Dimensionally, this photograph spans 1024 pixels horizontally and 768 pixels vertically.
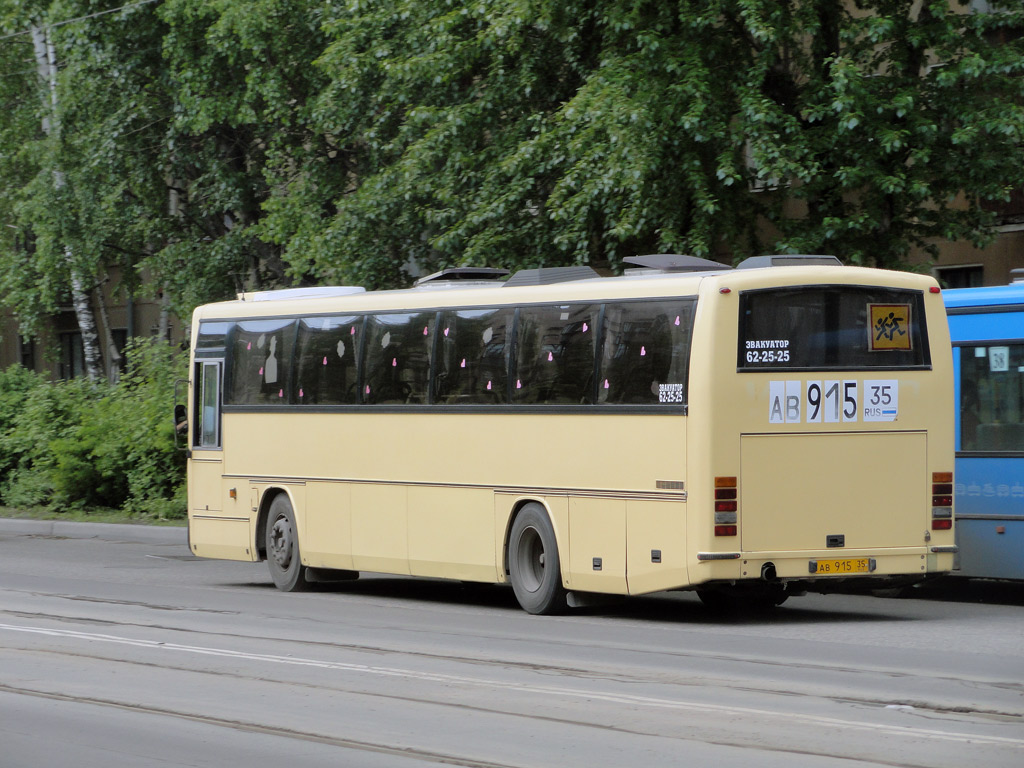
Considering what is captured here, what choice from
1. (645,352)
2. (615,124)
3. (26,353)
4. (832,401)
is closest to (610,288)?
(645,352)

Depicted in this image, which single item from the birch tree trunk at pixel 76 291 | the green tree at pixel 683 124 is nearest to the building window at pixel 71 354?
the birch tree trunk at pixel 76 291

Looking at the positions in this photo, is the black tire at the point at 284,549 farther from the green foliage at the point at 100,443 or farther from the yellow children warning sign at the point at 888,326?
the green foliage at the point at 100,443

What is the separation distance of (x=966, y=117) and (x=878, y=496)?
24.2ft

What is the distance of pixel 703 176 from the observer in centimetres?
1862

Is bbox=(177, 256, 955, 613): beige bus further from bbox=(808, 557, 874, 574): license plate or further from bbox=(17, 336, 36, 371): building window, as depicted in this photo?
bbox=(17, 336, 36, 371): building window

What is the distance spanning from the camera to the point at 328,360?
51.8ft

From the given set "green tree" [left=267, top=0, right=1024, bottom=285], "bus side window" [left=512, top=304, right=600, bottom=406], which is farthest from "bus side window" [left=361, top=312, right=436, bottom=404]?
"green tree" [left=267, top=0, right=1024, bottom=285]

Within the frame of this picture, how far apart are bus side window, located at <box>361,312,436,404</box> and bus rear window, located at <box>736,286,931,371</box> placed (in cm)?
350

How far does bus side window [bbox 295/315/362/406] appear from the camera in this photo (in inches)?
612

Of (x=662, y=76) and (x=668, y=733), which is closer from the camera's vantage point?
(x=668, y=733)

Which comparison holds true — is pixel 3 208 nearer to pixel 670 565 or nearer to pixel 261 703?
pixel 670 565

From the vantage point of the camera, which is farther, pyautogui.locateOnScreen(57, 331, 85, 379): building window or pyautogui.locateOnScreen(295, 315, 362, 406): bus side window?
pyautogui.locateOnScreen(57, 331, 85, 379): building window

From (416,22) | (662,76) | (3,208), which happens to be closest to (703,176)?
(662,76)

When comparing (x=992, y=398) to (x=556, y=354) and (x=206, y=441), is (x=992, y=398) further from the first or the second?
(x=206, y=441)
